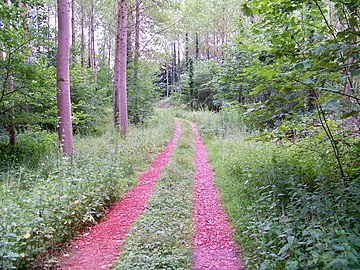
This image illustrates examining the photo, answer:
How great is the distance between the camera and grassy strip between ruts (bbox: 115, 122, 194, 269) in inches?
144

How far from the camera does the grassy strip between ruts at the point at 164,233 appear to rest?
12.0 feet

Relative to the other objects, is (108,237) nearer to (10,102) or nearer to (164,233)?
(164,233)

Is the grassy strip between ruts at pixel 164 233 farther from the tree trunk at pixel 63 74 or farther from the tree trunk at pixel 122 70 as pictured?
the tree trunk at pixel 122 70

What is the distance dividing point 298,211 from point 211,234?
5.22 ft

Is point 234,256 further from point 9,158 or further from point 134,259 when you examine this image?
point 9,158

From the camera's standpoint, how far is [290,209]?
3.99 meters

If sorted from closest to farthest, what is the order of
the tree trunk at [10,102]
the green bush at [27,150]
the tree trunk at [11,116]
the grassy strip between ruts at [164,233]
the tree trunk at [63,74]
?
1. the grassy strip between ruts at [164,233]
2. the tree trunk at [63,74]
3. the tree trunk at [10,102]
4. the green bush at [27,150]
5. the tree trunk at [11,116]

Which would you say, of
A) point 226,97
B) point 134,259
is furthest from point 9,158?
point 226,97

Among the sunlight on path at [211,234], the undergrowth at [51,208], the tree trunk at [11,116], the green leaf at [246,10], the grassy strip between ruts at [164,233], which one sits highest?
the green leaf at [246,10]

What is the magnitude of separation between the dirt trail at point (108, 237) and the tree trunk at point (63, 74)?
2398 millimetres

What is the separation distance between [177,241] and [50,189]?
7.66 ft

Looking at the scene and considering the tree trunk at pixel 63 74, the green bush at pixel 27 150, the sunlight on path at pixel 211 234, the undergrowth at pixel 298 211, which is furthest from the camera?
the green bush at pixel 27 150

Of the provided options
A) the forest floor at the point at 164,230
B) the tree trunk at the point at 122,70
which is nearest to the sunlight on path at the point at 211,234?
the forest floor at the point at 164,230

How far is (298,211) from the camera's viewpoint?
3.88 meters
